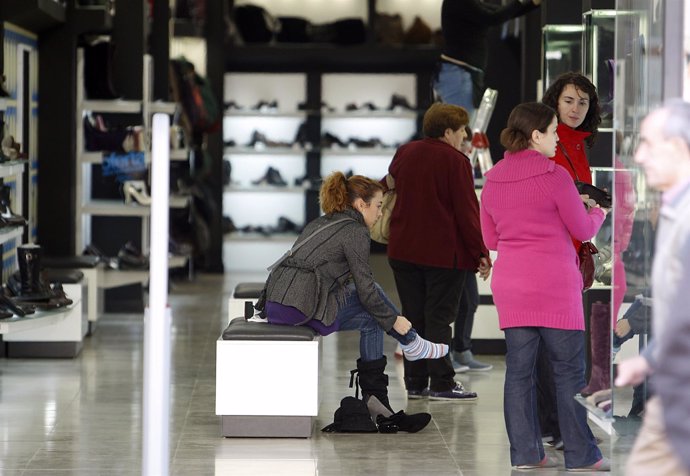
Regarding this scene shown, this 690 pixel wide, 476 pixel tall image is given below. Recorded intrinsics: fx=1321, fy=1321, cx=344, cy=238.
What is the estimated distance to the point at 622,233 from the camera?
4219 mm

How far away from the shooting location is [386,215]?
687 cm

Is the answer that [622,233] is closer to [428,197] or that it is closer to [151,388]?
[151,388]

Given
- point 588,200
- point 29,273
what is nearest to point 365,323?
point 588,200

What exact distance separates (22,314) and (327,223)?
2175 mm

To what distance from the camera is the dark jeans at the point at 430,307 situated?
264 inches

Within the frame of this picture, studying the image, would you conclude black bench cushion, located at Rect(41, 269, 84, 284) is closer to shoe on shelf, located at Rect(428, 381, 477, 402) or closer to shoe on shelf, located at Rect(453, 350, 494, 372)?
shoe on shelf, located at Rect(453, 350, 494, 372)

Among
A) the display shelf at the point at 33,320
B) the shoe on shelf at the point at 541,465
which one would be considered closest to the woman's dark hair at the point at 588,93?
the shoe on shelf at the point at 541,465

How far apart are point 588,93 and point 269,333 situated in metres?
1.70

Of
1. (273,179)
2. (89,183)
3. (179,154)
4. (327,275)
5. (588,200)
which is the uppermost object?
(179,154)

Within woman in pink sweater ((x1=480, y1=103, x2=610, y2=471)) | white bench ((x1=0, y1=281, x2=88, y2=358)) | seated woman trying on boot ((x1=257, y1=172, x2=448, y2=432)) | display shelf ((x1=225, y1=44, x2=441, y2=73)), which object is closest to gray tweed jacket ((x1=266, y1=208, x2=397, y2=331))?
seated woman trying on boot ((x1=257, y1=172, x2=448, y2=432))

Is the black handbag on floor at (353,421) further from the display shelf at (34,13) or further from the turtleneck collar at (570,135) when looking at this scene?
the display shelf at (34,13)

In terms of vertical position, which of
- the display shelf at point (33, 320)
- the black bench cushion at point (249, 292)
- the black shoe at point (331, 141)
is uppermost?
the black shoe at point (331, 141)

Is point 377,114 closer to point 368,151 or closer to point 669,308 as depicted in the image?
point 368,151

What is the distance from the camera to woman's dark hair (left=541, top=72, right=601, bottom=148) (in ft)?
17.7
